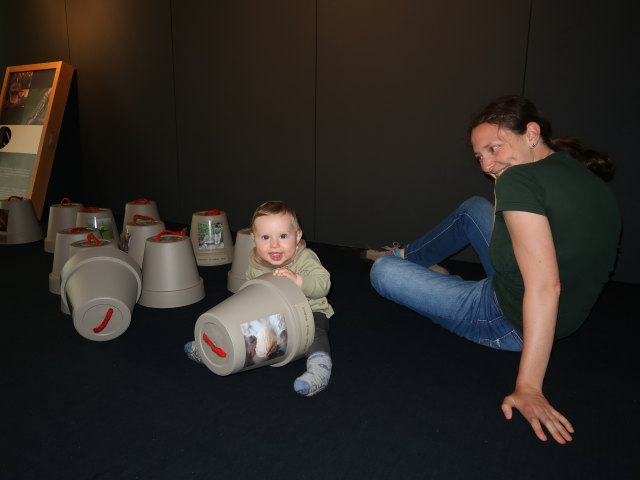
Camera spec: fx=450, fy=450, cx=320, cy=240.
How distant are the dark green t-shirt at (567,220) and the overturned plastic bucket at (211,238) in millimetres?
1192

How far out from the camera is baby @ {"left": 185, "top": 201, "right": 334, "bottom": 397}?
102 cm

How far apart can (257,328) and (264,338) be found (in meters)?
0.03

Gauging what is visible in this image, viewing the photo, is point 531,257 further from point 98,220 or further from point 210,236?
point 98,220

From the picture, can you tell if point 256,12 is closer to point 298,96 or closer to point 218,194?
point 298,96

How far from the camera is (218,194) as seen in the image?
2639 millimetres

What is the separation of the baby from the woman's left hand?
0.39 m

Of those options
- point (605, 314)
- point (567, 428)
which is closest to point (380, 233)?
point (605, 314)

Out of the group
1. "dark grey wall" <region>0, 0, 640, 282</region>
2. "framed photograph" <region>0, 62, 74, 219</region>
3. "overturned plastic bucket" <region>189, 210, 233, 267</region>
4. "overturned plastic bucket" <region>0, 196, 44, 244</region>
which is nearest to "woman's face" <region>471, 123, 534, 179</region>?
"dark grey wall" <region>0, 0, 640, 282</region>

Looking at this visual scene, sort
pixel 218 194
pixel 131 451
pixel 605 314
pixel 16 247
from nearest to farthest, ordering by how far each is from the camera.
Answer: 1. pixel 131 451
2. pixel 605 314
3. pixel 16 247
4. pixel 218 194

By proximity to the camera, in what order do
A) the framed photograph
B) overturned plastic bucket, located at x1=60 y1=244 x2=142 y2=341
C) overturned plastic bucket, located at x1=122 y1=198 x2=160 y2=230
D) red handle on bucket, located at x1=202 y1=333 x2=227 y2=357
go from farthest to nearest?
the framed photograph < overturned plastic bucket, located at x1=122 y1=198 x2=160 y2=230 < overturned plastic bucket, located at x1=60 y1=244 x2=142 y2=341 < red handle on bucket, located at x1=202 y1=333 x2=227 y2=357

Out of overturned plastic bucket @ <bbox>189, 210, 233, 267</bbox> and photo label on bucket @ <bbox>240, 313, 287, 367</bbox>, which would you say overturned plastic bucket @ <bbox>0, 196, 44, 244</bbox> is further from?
photo label on bucket @ <bbox>240, 313, 287, 367</bbox>

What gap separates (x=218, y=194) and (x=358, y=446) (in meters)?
2.05

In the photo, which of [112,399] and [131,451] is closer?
[131,451]

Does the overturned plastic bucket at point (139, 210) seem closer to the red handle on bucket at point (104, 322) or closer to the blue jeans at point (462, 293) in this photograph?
the red handle on bucket at point (104, 322)
